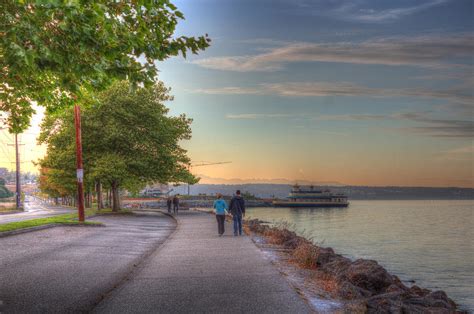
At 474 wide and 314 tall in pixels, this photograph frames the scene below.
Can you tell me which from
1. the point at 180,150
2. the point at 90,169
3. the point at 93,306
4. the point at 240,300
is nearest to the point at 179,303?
the point at 240,300

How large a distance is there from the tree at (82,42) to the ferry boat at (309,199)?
146029 mm

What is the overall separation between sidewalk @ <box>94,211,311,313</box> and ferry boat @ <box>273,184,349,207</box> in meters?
142

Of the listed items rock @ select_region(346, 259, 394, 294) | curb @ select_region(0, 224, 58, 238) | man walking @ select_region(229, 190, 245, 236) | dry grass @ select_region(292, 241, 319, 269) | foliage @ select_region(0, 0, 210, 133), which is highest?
foliage @ select_region(0, 0, 210, 133)

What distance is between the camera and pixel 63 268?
41.6ft

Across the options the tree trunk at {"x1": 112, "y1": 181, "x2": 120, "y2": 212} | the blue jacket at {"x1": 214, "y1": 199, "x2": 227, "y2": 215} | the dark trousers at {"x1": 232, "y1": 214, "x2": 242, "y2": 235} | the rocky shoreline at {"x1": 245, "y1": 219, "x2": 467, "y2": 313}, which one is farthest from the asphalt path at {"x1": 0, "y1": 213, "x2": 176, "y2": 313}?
the tree trunk at {"x1": 112, "y1": 181, "x2": 120, "y2": 212}

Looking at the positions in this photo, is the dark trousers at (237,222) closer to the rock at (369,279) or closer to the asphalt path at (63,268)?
the asphalt path at (63,268)

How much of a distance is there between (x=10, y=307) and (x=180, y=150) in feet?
138

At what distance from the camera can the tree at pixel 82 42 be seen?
8.00 meters

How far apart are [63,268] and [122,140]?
3352cm

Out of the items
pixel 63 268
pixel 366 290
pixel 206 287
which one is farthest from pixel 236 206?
pixel 206 287

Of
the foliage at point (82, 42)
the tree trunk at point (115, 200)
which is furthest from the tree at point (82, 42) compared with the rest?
the tree trunk at point (115, 200)

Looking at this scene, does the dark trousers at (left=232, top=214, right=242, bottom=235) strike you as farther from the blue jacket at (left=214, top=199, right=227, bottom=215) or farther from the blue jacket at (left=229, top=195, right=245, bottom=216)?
the blue jacket at (left=214, top=199, right=227, bottom=215)

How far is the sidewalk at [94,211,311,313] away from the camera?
26.4ft

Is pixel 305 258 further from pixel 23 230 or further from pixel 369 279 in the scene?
pixel 23 230
